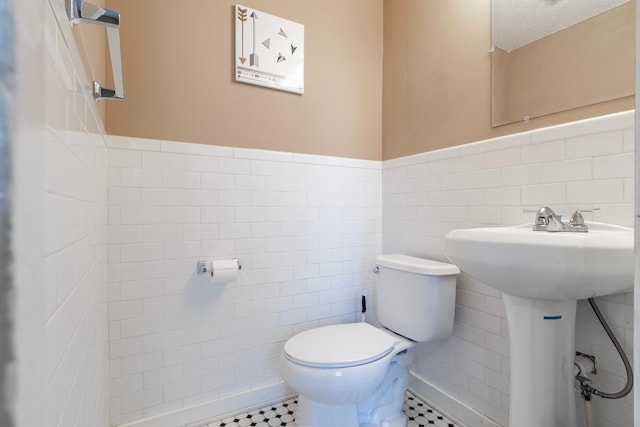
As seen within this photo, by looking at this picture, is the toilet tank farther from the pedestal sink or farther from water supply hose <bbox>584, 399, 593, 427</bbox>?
water supply hose <bbox>584, 399, 593, 427</bbox>

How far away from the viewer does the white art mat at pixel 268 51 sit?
1.49 metres

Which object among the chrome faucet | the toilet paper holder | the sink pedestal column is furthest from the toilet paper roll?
the chrome faucet

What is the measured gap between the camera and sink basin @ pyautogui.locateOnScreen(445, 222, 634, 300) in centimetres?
70

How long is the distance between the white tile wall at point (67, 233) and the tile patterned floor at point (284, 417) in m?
0.76

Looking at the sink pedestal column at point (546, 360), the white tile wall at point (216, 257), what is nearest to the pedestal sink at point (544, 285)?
the sink pedestal column at point (546, 360)

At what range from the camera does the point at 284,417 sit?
145 cm

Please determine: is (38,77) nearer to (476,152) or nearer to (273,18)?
(476,152)

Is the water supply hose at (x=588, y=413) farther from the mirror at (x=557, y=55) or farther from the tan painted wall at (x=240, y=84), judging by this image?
the tan painted wall at (x=240, y=84)

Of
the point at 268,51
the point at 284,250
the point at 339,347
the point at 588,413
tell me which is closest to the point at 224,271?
the point at 284,250

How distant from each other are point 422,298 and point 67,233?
4.13 ft

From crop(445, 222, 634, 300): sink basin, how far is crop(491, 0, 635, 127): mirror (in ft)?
1.78

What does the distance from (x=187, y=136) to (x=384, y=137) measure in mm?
1137

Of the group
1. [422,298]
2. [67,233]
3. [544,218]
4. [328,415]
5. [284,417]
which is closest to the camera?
[67,233]

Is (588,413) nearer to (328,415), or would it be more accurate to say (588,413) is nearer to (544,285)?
(544,285)
